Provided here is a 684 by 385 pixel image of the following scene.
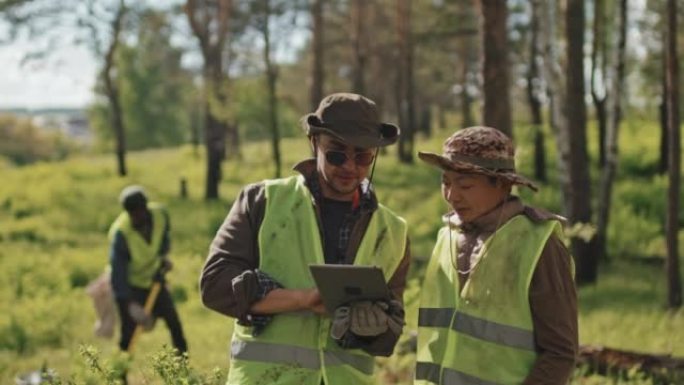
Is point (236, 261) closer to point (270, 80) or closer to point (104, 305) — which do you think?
point (104, 305)

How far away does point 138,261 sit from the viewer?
884cm

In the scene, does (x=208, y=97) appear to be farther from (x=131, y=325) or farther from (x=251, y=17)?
(x=131, y=325)

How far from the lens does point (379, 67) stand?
145 ft

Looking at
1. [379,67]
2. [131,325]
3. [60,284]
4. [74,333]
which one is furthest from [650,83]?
[131,325]

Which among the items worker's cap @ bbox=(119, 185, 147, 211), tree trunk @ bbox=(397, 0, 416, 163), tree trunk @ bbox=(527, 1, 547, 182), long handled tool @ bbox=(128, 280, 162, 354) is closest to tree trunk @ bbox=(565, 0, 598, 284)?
long handled tool @ bbox=(128, 280, 162, 354)

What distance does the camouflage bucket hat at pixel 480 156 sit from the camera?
359 centimetres

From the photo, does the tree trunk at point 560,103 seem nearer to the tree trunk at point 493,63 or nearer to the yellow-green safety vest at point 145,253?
the tree trunk at point 493,63

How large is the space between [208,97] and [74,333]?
52.2ft

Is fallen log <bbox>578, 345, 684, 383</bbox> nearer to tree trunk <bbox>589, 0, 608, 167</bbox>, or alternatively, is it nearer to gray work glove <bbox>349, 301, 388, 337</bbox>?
gray work glove <bbox>349, 301, 388, 337</bbox>

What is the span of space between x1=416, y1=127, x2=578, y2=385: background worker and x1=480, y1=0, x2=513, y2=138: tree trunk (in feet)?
21.5

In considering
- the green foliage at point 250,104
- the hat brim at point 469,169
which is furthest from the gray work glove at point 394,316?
the green foliage at point 250,104

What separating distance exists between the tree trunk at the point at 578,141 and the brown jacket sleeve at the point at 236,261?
10.4m

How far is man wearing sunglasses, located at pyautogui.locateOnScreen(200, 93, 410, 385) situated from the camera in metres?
3.50

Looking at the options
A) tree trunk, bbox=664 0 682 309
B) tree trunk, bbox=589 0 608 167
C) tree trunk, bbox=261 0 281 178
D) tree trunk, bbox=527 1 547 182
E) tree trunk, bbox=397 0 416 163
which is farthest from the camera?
tree trunk, bbox=397 0 416 163
